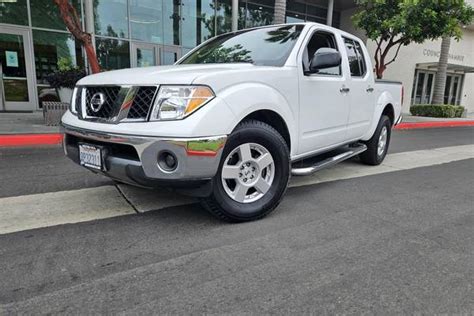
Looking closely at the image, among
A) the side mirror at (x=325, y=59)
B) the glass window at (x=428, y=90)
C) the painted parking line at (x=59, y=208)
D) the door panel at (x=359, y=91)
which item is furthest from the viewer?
the glass window at (x=428, y=90)

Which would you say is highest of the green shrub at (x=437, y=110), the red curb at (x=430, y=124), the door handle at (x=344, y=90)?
the door handle at (x=344, y=90)

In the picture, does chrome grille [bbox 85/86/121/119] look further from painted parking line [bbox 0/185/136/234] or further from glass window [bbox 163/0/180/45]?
glass window [bbox 163/0/180/45]

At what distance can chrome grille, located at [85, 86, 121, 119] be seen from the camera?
3.07m

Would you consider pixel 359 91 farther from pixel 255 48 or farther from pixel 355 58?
pixel 255 48

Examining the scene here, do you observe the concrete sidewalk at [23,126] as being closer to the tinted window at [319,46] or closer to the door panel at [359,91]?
the tinted window at [319,46]

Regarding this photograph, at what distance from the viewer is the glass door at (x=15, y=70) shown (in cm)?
1271

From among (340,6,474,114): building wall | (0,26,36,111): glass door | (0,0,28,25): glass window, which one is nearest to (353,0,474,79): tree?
(340,6,474,114): building wall

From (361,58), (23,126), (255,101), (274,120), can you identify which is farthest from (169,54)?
(255,101)

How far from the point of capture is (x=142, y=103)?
2.94 meters

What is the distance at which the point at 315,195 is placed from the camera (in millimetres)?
4434

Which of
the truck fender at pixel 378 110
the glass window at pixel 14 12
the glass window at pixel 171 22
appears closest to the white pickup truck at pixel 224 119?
the truck fender at pixel 378 110

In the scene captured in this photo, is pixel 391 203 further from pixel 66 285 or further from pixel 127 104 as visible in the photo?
pixel 66 285

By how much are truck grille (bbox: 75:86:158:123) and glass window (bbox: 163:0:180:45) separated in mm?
13198

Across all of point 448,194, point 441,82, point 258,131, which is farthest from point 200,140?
point 441,82
